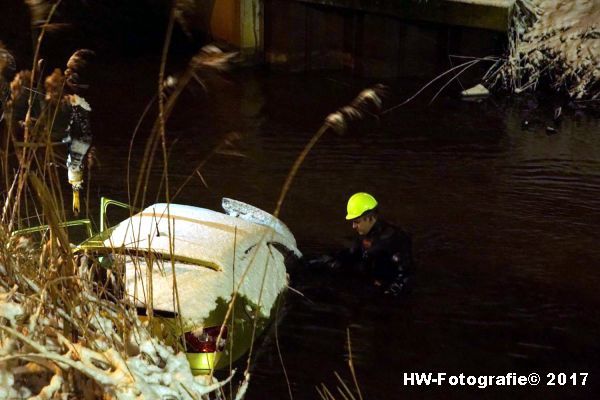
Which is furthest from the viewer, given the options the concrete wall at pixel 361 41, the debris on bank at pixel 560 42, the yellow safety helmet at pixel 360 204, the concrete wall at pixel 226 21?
the concrete wall at pixel 226 21

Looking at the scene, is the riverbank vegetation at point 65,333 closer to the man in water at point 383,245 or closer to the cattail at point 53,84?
the cattail at point 53,84

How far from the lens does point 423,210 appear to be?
11.2 metres

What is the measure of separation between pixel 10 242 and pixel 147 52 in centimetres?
1952

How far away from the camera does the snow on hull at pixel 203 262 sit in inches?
248

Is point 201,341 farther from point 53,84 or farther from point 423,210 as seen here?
point 423,210

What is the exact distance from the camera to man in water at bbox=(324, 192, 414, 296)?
26.8 ft

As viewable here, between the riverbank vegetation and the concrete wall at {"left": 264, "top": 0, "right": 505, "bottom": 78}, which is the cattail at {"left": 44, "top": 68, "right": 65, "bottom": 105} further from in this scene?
the concrete wall at {"left": 264, "top": 0, "right": 505, "bottom": 78}

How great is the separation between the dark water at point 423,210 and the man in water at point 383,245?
22 centimetres

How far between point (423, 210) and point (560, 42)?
6618mm

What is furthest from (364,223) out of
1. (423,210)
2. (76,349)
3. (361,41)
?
(361,41)

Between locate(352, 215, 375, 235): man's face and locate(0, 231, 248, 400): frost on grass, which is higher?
locate(0, 231, 248, 400): frost on grass

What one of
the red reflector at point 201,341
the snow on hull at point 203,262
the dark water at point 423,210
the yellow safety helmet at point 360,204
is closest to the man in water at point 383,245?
the yellow safety helmet at point 360,204

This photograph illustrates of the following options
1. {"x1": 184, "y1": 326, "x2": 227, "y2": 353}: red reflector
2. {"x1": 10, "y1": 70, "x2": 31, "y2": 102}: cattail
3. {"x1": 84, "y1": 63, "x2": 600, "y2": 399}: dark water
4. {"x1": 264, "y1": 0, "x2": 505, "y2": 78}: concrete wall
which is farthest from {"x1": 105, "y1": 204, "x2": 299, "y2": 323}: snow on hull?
{"x1": 264, "y1": 0, "x2": 505, "y2": 78}: concrete wall

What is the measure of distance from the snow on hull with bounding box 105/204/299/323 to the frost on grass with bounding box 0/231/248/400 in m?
2.01
